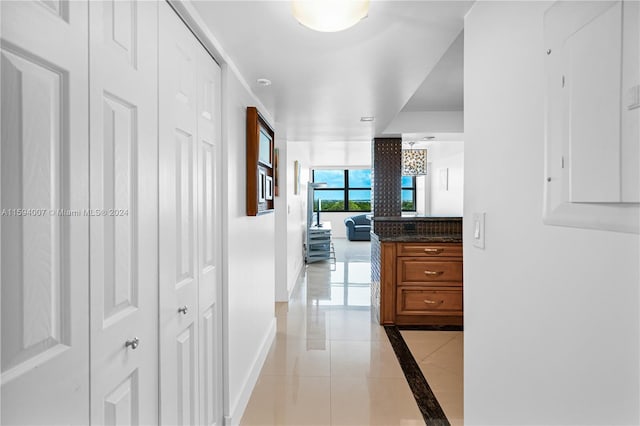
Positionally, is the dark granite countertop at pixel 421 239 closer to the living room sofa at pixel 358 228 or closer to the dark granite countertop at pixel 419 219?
the dark granite countertop at pixel 419 219

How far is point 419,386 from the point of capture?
2.28 meters

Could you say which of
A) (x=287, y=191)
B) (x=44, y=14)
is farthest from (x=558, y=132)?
(x=287, y=191)

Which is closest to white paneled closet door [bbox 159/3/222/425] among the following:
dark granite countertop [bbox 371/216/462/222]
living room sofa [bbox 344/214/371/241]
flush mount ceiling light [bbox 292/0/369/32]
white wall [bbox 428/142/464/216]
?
flush mount ceiling light [bbox 292/0/369/32]

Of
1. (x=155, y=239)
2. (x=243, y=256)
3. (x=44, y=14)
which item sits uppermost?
(x=44, y=14)

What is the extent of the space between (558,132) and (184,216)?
4.15 feet

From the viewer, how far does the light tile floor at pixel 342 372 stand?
1985mm

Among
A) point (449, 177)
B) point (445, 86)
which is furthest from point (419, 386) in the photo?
point (449, 177)

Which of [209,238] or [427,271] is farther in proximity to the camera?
[427,271]

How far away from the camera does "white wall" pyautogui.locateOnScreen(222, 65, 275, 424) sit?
5.90ft

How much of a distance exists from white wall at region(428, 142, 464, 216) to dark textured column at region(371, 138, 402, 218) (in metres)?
1.84

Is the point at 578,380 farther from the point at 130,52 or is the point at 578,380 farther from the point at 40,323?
the point at 130,52

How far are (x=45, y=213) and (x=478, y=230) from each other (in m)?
1.29

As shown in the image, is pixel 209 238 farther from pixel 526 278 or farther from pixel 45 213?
pixel 526 278

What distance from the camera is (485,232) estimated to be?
1191mm
